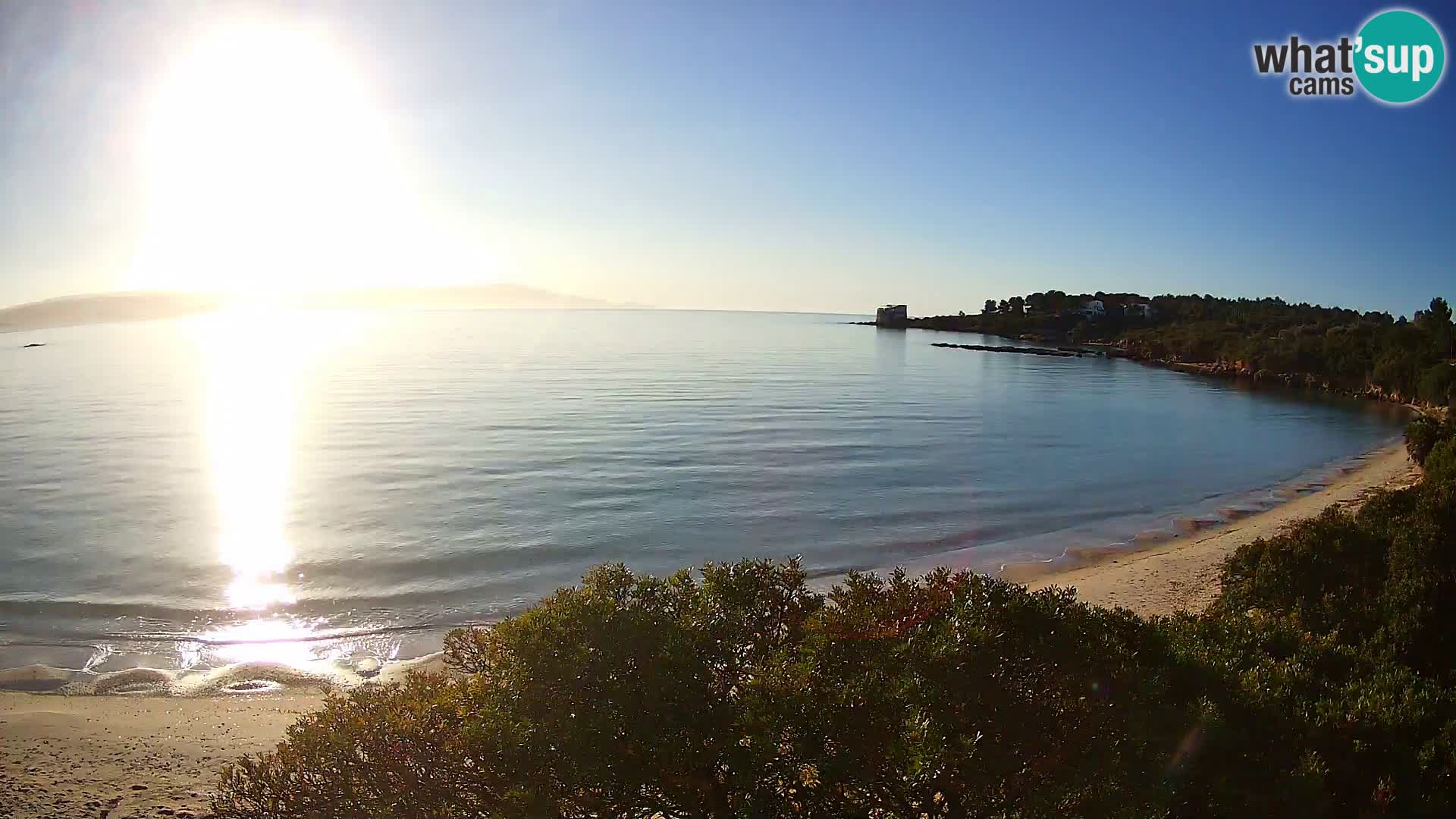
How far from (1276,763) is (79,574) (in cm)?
1890

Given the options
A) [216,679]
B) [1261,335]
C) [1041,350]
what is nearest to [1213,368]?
[1261,335]

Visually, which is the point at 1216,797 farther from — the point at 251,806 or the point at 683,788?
the point at 251,806

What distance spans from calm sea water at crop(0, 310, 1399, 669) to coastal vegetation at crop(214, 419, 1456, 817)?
789 centimetres

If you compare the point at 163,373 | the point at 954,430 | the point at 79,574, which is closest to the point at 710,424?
the point at 954,430

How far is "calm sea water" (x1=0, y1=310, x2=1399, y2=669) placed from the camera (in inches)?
571

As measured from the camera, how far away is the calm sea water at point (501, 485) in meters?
14.5

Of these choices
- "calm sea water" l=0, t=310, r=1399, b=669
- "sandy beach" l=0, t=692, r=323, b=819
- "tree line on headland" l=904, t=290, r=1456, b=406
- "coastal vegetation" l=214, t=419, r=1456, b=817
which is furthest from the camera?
"tree line on headland" l=904, t=290, r=1456, b=406

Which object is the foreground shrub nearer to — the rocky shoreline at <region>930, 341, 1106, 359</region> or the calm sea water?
the calm sea water

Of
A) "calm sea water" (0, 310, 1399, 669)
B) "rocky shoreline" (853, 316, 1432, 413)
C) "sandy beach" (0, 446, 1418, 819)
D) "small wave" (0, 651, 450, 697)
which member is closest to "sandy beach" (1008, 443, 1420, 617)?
"sandy beach" (0, 446, 1418, 819)

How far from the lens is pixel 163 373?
6091 cm

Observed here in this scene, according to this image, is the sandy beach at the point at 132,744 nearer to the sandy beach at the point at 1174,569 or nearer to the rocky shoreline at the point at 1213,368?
the sandy beach at the point at 1174,569

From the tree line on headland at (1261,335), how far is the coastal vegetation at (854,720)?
1960 inches

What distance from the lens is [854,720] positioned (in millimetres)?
4672

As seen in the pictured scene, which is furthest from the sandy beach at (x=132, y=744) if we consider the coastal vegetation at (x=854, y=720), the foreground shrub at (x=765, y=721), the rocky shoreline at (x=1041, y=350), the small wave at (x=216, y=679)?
the rocky shoreline at (x=1041, y=350)
